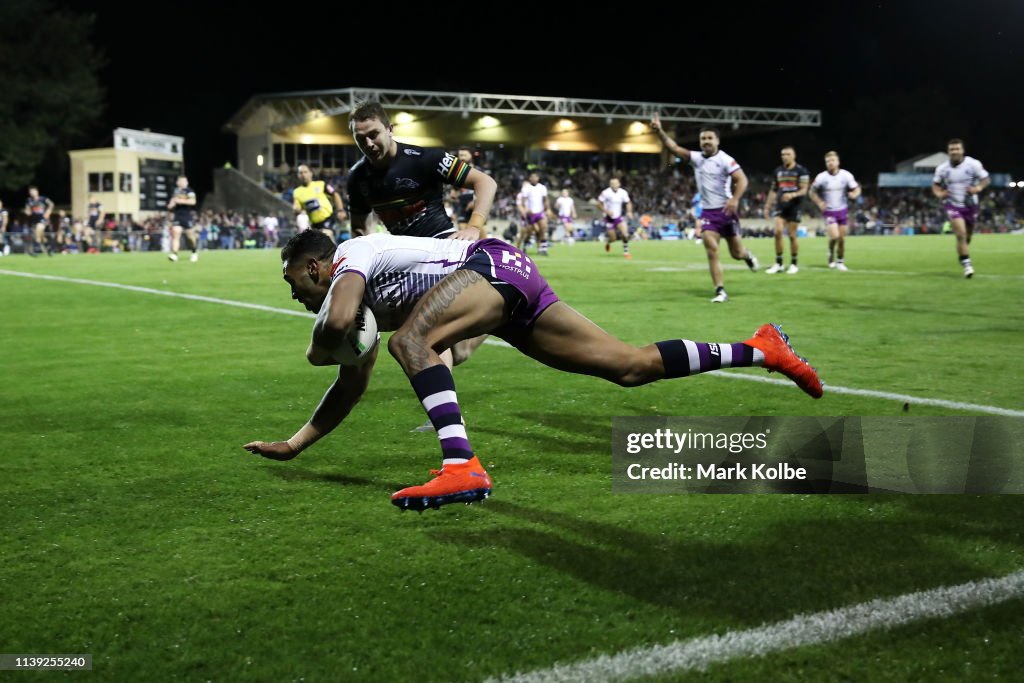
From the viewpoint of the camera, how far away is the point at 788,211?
20.5 metres

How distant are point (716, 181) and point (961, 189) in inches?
245

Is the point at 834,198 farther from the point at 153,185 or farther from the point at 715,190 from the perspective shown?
the point at 153,185

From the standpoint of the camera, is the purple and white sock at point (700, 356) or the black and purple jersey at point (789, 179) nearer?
the purple and white sock at point (700, 356)

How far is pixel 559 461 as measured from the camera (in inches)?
197

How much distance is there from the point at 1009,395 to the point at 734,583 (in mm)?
4068

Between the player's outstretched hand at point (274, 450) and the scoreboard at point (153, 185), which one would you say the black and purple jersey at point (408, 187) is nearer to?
the player's outstretched hand at point (274, 450)

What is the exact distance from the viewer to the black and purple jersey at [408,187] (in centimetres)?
655

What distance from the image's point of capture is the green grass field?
9.00 feet

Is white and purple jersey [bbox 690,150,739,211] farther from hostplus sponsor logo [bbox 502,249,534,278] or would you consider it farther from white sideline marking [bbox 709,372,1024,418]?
hostplus sponsor logo [bbox 502,249,534,278]

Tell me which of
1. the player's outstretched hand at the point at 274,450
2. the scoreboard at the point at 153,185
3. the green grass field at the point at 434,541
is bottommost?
the green grass field at the point at 434,541

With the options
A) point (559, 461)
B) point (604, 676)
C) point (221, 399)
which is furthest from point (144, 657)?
point (221, 399)

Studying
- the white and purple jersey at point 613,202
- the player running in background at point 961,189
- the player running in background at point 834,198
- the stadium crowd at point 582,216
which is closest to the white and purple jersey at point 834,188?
the player running in background at point 834,198

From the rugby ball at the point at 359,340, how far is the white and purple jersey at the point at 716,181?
10757 millimetres

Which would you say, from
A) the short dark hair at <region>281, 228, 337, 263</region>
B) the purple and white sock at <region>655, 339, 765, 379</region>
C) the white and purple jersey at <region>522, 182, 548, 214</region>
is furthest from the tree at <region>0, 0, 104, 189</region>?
the purple and white sock at <region>655, 339, 765, 379</region>
